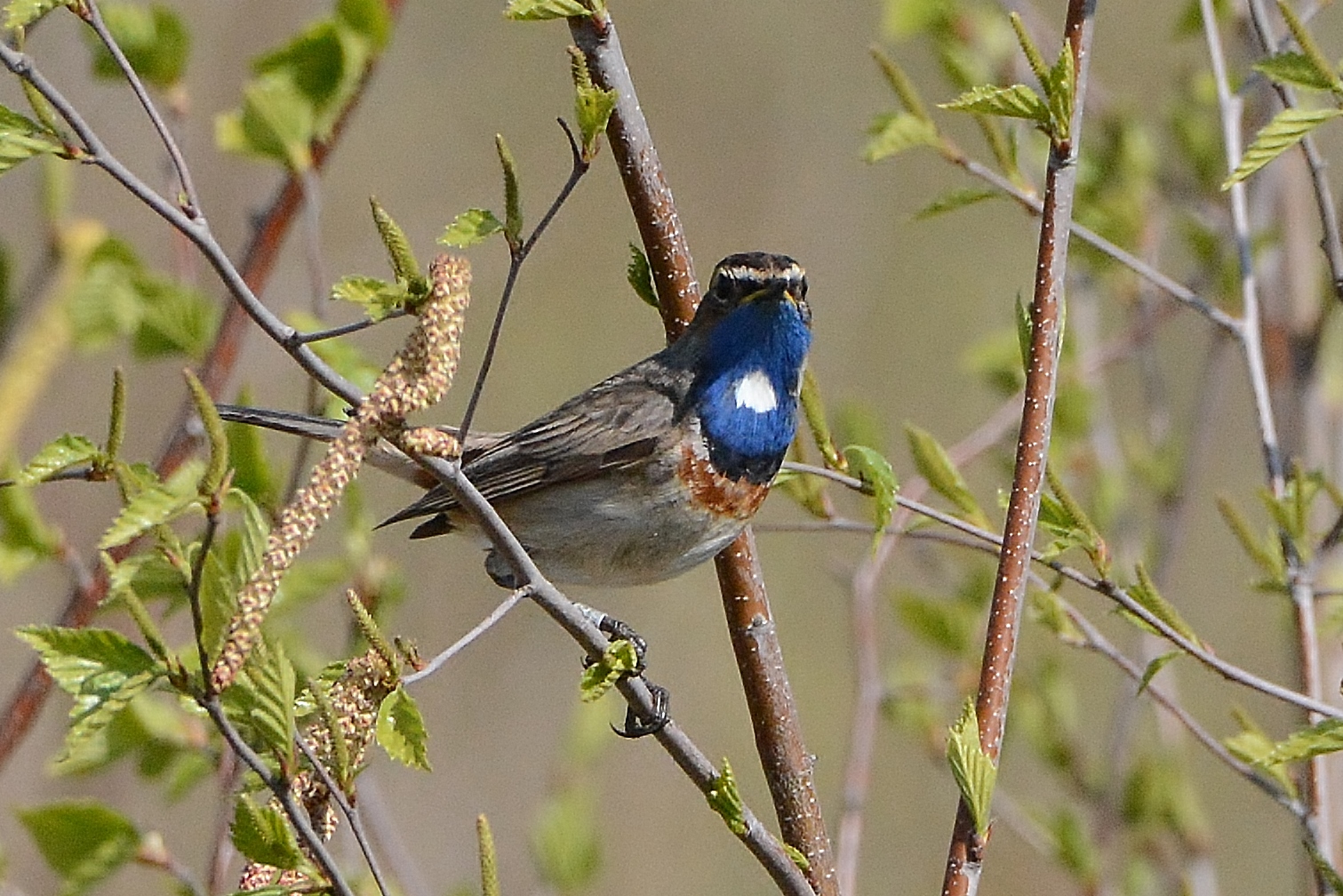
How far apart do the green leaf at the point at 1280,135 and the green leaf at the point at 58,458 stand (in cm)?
177

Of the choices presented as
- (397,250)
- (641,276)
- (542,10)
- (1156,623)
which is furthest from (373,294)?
(1156,623)

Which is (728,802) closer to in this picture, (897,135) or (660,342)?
(897,135)

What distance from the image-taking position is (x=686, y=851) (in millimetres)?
8578

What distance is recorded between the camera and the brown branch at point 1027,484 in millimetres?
2516

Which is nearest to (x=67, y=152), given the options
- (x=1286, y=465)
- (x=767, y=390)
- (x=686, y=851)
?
(x=767, y=390)

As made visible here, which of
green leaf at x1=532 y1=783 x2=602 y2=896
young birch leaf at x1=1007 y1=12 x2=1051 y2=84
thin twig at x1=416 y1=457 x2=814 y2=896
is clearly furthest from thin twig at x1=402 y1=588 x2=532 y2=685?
green leaf at x1=532 y1=783 x2=602 y2=896

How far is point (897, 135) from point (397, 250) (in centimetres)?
184

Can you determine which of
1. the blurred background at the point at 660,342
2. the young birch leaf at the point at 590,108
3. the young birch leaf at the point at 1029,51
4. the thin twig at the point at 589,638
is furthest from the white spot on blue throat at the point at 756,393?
the blurred background at the point at 660,342

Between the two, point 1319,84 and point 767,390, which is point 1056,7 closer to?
point 767,390

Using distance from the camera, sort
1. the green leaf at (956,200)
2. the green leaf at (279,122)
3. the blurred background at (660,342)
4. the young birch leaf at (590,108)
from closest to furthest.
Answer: the young birch leaf at (590,108)
the green leaf at (956,200)
the green leaf at (279,122)
the blurred background at (660,342)

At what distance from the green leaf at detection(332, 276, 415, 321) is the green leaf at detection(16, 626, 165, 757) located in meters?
0.49

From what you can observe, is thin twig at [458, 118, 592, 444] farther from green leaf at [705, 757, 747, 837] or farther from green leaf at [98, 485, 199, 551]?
green leaf at [705, 757, 747, 837]

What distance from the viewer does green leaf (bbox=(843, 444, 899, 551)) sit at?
2.77 m

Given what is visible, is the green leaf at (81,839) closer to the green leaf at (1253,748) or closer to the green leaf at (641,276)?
the green leaf at (641,276)
